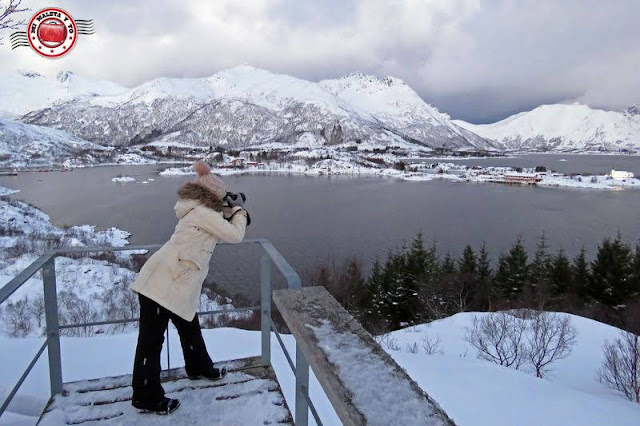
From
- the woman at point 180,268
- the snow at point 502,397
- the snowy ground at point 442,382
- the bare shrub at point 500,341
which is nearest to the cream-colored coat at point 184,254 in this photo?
the woman at point 180,268

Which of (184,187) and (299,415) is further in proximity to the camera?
(184,187)

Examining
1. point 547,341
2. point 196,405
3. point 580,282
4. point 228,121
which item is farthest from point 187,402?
point 228,121

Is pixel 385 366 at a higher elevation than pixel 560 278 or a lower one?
higher

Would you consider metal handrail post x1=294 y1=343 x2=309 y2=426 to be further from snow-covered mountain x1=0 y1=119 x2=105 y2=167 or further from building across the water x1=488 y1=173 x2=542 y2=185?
snow-covered mountain x1=0 y1=119 x2=105 y2=167

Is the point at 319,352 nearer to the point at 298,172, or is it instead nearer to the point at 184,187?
the point at 184,187

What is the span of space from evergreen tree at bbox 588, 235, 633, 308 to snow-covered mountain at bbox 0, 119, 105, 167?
9458 centimetres

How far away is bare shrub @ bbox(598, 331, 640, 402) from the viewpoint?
6.27 meters

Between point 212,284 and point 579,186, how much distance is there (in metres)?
55.2

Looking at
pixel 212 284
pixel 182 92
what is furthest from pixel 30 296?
pixel 182 92

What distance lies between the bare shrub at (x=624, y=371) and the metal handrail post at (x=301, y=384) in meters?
6.38

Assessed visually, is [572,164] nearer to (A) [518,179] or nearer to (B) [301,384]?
(A) [518,179]

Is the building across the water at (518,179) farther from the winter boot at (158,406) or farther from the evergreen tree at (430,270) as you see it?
the winter boot at (158,406)

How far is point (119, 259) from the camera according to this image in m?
19.7

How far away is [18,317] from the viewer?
10891 mm
